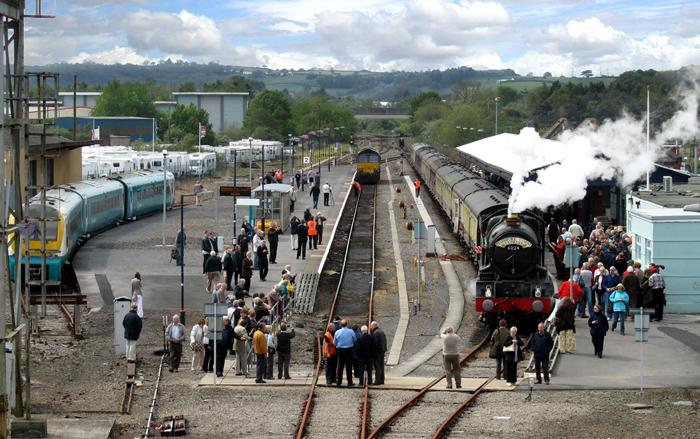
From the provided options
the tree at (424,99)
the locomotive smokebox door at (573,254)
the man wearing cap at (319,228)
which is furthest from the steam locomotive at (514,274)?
the tree at (424,99)

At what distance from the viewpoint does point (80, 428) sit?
11.4 meters

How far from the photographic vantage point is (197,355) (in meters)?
16.0

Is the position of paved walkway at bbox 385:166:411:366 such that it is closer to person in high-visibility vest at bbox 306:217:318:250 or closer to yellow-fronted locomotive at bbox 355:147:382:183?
person in high-visibility vest at bbox 306:217:318:250

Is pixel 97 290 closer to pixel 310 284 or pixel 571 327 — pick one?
pixel 310 284

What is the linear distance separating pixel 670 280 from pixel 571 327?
4964 millimetres

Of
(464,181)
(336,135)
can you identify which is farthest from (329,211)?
(336,135)

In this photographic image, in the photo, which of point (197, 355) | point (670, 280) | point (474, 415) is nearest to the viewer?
point (474, 415)

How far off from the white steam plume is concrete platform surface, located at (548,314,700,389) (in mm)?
4332

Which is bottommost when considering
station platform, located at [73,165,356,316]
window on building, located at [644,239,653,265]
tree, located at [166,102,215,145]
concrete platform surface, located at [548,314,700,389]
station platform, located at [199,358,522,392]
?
station platform, located at [199,358,522,392]

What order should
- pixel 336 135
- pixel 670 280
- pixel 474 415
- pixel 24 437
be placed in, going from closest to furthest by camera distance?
pixel 24 437 < pixel 474 415 < pixel 670 280 < pixel 336 135

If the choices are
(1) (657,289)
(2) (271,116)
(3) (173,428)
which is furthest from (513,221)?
(2) (271,116)

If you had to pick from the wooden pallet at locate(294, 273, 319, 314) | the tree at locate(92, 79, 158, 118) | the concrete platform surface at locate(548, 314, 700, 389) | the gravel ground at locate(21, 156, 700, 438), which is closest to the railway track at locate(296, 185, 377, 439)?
the gravel ground at locate(21, 156, 700, 438)

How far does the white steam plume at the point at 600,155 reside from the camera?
21.7 meters

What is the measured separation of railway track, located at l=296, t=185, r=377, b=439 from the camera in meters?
12.2
